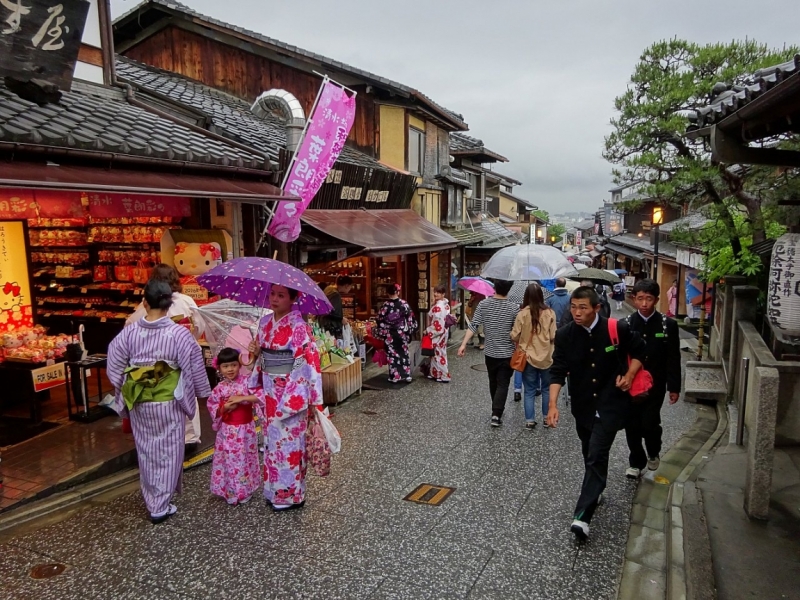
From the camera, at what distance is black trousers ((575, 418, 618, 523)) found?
4992 millimetres

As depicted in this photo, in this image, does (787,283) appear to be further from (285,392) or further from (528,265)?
(285,392)

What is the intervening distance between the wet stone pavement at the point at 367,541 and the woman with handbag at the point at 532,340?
122cm

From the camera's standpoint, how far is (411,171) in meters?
16.9

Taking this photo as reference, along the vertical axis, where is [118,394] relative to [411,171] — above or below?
below

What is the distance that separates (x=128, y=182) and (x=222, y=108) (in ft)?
24.0

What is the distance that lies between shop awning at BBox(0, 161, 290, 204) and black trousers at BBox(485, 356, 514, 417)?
13.1 feet

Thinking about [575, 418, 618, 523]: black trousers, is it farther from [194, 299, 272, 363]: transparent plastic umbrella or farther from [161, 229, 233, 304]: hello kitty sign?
[161, 229, 233, 304]: hello kitty sign

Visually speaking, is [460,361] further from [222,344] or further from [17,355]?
[17,355]

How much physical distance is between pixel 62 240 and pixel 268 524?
341 inches

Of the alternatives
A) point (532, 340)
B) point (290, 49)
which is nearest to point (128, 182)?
point (532, 340)

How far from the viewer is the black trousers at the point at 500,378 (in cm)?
819

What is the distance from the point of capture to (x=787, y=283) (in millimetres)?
6871

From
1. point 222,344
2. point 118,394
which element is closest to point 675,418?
point 222,344

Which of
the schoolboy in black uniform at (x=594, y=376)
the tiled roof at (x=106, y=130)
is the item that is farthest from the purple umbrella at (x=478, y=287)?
the schoolboy in black uniform at (x=594, y=376)
